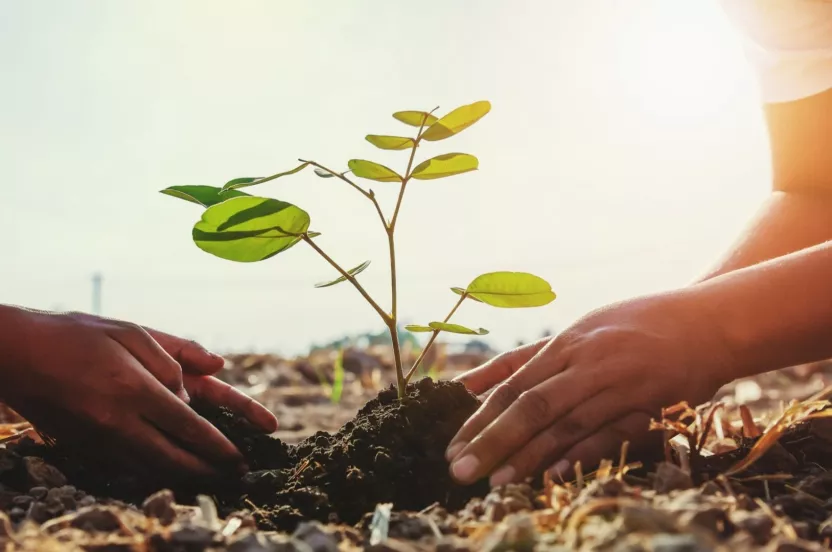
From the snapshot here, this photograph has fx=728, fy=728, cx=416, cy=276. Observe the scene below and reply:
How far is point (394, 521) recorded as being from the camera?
0.97 metres

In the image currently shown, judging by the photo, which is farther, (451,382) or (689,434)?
(451,382)

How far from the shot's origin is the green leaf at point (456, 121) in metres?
1.27

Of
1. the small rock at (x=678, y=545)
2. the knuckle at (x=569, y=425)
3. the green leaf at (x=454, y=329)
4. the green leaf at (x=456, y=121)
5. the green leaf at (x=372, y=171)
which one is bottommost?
the small rock at (x=678, y=545)

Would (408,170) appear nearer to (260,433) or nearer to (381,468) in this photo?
(381,468)

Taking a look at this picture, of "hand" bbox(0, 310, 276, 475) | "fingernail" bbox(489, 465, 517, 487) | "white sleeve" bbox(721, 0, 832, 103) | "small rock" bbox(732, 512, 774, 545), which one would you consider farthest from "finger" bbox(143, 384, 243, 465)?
"white sleeve" bbox(721, 0, 832, 103)

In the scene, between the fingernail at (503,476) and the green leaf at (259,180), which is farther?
the green leaf at (259,180)

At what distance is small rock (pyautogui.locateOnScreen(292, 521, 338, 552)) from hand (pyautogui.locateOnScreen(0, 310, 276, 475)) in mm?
574

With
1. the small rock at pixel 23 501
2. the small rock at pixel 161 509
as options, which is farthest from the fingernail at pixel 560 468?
the small rock at pixel 23 501

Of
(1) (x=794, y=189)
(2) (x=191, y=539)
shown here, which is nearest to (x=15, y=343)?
(2) (x=191, y=539)

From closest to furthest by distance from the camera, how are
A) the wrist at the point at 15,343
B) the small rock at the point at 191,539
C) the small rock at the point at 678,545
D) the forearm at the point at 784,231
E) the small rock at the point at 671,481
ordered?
1. the small rock at the point at 678,545
2. the small rock at the point at 191,539
3. the small rock at the point at 671,481
4. the wrist at the point at 15,343
5. the forearm at the point at 784,231

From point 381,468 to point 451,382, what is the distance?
266mm

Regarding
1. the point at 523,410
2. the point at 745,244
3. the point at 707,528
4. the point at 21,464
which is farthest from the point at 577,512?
the point at 745,244

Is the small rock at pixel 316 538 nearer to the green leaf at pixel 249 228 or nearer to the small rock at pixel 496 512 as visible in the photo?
the small rock at pixel 496 512

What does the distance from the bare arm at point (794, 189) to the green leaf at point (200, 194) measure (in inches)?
44.7
